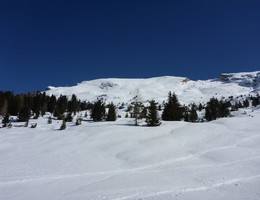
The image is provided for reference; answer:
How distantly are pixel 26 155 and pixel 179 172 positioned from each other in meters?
17.0

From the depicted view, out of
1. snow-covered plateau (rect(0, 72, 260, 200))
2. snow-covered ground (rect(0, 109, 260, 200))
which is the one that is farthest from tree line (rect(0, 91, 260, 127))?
snow-covered ground (rect(0, 109, 260, 200))

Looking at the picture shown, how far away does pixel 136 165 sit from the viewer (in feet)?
74.6

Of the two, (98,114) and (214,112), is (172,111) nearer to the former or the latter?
(98,114)

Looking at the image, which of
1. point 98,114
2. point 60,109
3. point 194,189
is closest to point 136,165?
point 194,189

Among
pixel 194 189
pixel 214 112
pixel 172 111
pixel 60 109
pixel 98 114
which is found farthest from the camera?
pixel 60 109

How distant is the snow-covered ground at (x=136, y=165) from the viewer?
1508cm

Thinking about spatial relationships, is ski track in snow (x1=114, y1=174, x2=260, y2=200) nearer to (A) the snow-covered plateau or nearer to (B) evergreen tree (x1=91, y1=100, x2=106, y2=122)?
(A) the snow-covered plateau

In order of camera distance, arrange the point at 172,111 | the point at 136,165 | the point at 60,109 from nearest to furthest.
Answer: the point at 136,165 → the point at 172,111 → the point at 60,109

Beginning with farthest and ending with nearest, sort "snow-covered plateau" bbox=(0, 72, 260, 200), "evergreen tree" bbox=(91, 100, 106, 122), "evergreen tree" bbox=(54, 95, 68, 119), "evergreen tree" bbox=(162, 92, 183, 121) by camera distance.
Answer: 1. "evergreen tree" bbox=(54, 95, 68, 119)
2. "evergreen tree" bbox=(91, 100, 106, 122)
3. "evergreen tree" bbox=(162, 92, 183, 121)
4. "snow-covered plateau" bbox=(0, 72, 260, 200)

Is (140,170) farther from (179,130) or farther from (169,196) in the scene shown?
(179,130)

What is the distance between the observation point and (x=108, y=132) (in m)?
39.2

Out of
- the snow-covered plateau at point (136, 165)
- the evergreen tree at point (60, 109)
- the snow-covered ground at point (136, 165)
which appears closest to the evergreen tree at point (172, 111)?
the snow-covered ground at point (136, 165)

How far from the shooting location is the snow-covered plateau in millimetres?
15023

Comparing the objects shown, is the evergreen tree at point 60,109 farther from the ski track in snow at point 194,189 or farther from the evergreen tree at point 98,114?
the ski track in snow at point 194,189
